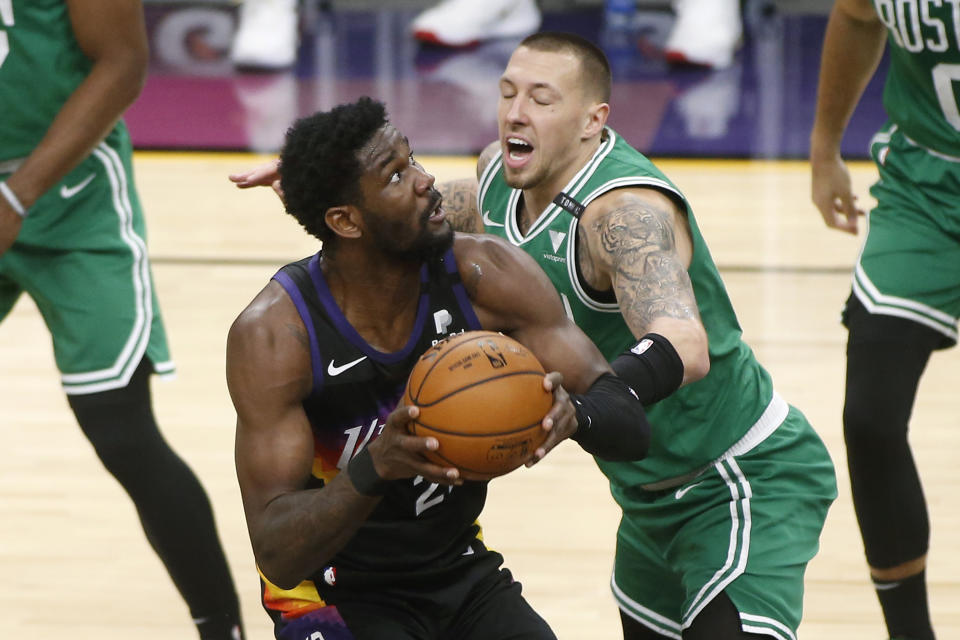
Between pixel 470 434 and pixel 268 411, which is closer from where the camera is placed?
pixel 470 434

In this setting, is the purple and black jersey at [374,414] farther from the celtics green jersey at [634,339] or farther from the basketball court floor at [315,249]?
the basketball court floor at [315,249]

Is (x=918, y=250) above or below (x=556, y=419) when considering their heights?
below

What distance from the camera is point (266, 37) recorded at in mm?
9719

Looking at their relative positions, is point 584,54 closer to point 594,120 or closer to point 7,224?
point 594,120

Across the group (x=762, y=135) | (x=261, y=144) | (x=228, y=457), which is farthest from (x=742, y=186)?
(x=228, y=457)

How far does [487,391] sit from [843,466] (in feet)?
8.93

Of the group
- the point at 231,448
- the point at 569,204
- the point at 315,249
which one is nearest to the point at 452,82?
the point at 315,249

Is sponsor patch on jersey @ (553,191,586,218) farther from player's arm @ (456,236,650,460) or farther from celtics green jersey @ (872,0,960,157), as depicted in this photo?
celtics green jersey @ (872,0,960,157)

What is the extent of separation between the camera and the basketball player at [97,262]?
11.2 ft

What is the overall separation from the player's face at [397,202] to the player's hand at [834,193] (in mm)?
1647

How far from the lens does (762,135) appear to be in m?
8.34

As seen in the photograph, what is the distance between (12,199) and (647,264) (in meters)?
1.42

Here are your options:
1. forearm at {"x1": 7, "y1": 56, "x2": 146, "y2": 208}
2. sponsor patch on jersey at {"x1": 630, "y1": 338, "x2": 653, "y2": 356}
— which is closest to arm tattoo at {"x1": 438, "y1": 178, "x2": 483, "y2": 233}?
forearm at {"x1": 7, "y1": 56, "x2": 146, "y2": 208}

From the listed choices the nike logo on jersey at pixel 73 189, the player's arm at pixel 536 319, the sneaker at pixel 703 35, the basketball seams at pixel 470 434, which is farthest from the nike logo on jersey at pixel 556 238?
the sneaker at pixel 703 35
